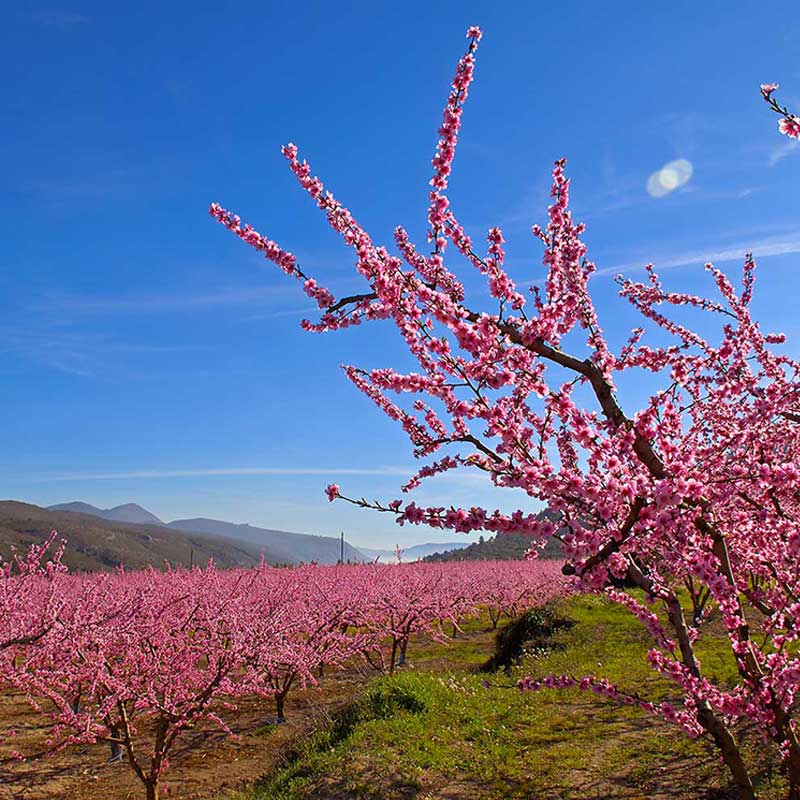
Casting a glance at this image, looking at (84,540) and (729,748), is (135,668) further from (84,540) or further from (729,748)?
(84,540)

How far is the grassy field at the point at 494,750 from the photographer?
843cm

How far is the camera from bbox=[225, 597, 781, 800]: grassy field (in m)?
8.43

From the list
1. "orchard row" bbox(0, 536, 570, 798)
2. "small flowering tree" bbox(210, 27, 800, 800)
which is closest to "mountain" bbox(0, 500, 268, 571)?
"orchard row" bbox(0, 536, 570, 798)

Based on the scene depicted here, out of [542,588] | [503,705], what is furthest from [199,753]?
[542,588]

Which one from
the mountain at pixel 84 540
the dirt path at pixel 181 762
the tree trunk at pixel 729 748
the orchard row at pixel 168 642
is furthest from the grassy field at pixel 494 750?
the mountain at pixel 84 540

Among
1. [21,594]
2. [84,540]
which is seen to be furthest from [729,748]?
[84,540]

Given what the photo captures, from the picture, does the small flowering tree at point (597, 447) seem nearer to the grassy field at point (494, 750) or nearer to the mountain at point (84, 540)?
the grassy field at point (494, 750)

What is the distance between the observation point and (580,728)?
1114 cm

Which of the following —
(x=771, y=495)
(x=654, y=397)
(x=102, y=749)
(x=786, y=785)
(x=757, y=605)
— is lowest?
(x=102, y=749)

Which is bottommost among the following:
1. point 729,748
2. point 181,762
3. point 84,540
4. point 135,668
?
point 84,540

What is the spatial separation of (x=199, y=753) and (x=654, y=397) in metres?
12.9

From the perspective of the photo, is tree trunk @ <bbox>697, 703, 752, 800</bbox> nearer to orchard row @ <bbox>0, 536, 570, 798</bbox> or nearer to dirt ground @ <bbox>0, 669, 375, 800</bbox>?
orchard row @ <bbox>0, 536, 570, 798</bbox>

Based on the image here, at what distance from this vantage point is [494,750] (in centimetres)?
986

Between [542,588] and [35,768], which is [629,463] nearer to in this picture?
[35,768]
